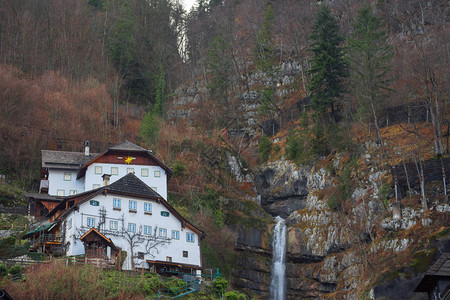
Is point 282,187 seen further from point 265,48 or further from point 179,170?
point 265,48

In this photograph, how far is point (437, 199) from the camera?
5162cm

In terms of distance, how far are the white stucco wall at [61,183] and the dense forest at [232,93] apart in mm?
5035

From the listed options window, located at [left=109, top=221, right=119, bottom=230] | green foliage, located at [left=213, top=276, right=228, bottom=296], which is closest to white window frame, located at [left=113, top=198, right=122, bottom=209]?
window, located at [left=109, top=221, right=119, bottom=230]

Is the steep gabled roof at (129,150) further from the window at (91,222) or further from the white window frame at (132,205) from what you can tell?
the window at (91,222)

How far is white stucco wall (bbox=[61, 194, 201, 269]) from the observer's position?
47281 millimetres

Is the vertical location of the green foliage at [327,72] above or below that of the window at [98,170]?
above

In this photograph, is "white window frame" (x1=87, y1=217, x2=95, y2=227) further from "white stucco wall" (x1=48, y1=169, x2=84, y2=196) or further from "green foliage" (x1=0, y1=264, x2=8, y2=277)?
"white stucco wall" (x1=48, y1=169, x2=84, y2=196)

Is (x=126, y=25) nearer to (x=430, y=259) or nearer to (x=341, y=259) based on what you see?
(x=341, y=259)

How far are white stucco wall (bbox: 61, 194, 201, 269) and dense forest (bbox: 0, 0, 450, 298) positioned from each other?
6806mm

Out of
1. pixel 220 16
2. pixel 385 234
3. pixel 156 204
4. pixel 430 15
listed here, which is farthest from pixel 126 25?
pixel 385 234

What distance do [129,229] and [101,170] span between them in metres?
13.0

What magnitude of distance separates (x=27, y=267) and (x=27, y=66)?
46896 millimetres

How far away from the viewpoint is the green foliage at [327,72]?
6681cm

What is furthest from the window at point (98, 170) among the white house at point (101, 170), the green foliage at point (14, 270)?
the green foliage at point (14, 270)
